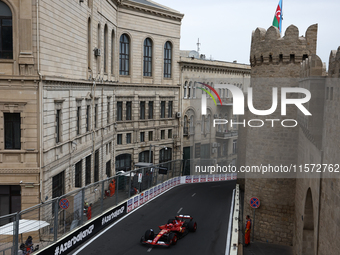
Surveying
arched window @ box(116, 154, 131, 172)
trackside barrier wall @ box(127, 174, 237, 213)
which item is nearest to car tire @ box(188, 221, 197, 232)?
trackside barrier wall @ box(127, 174, 237, 213)

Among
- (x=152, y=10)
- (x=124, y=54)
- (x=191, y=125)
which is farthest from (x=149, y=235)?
(x=191, y=125)

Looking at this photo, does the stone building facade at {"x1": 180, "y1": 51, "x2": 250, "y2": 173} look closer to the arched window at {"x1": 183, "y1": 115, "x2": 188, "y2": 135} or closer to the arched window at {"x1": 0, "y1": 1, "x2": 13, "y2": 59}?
the arched window at {"x1": 183, "y1": 115, "x2": 188, "y2": 135}

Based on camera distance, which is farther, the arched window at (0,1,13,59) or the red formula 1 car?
the arched window at (0,1,13,59)

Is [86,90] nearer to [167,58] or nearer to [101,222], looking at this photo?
[101,222]

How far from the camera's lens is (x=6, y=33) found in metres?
22.0

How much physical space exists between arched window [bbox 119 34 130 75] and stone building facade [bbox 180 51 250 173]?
320 inches

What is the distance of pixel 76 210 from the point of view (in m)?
19.5

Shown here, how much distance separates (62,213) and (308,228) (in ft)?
34.7

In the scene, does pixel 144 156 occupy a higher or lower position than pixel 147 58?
lower

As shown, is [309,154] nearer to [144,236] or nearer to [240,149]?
[144,236]

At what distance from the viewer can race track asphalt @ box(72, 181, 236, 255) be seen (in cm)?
1962

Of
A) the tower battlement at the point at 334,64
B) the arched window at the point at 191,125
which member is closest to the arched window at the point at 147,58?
the arched window at the point at 191,125

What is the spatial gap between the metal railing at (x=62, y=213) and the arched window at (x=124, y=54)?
62.8 ft

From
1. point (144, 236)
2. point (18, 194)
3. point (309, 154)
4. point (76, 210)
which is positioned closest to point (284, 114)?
point (309, 154)
